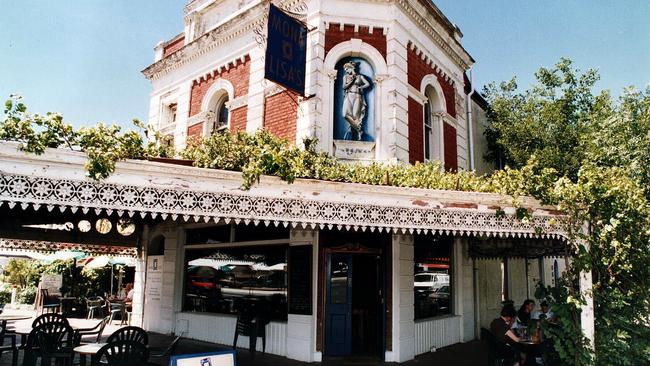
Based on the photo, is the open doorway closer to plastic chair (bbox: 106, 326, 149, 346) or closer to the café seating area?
the café seating area

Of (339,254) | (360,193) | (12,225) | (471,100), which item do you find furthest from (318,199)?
(471,100)

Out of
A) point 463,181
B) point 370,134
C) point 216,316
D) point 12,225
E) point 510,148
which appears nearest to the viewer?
point 463,181

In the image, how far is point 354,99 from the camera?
9648mm

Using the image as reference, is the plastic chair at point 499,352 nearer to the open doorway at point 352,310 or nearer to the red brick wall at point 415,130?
the open doorway at point 352,310

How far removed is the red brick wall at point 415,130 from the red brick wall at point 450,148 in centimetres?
147

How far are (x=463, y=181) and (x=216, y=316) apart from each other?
6707 millimetres

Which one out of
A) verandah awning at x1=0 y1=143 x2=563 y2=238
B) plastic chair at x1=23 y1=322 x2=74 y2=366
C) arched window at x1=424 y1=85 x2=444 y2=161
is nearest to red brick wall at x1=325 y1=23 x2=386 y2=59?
arched window at x1=424 y1=85 x2=444 y2=161

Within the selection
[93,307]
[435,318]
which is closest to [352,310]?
[435,318]

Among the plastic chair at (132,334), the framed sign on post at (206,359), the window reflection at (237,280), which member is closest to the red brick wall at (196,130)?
the window reflection at (237,280)

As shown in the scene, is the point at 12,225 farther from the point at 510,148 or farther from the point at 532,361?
the point at 510,148

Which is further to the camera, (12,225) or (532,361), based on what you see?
Result: (12,225)

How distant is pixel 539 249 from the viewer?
1010 cm

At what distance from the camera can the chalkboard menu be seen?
8.73 meters

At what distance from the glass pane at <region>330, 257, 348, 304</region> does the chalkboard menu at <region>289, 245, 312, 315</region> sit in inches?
19.6
